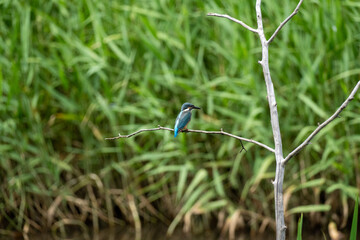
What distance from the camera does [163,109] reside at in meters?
3.36

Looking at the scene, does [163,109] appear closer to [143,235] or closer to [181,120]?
[143,235]

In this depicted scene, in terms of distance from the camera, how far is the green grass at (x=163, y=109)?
326 centimetres

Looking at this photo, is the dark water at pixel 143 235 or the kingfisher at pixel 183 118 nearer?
the kingfisher at pixel 183 118

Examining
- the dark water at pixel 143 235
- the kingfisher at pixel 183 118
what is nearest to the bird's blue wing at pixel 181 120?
the kingfisher at pixel 183 118

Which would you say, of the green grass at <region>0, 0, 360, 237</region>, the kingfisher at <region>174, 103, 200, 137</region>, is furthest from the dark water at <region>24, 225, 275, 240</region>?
the kingfisher at <region>174, 103, 200, 137</region>

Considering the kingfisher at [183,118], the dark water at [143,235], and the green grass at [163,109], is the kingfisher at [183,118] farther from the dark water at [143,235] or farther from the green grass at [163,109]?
the dark water at [143,235]

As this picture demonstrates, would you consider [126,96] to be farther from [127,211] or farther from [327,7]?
[327,7]

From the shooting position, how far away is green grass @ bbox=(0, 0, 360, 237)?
10.7 ft

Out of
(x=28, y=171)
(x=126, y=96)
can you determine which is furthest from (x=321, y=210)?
(x=28, y=171)

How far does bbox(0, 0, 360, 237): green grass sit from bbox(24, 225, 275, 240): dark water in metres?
0.06

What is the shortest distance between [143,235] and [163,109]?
82cm

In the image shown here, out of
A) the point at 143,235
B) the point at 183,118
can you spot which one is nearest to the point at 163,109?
the point at 143,235

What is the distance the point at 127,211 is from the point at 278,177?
271cm

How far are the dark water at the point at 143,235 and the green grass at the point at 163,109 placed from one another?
64mm
